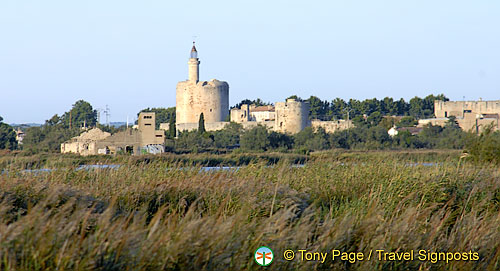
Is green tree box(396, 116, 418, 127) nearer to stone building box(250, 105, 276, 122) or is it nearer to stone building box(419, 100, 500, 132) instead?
stone building box(419, 100, 500, 132)

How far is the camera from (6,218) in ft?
13.7

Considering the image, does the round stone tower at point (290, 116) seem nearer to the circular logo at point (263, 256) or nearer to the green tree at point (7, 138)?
the green tree at point (7, 138)

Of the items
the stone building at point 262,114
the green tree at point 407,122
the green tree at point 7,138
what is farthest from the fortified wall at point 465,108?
the green tree at point 7,138

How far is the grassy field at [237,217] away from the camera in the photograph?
3.44m

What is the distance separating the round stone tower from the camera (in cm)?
3988

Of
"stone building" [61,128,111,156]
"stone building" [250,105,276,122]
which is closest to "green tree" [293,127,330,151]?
"stone building" [61,128,111,156]

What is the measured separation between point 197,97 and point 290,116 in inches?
256

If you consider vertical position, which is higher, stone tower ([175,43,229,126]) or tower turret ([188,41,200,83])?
tower turret ([188,41,200,83])

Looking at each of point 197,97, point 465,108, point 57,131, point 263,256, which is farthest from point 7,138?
point 465,108

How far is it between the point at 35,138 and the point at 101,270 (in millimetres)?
34646

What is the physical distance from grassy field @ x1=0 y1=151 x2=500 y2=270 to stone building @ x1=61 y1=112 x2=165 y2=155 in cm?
1797

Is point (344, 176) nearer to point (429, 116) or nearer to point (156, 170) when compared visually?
point (156, 170)

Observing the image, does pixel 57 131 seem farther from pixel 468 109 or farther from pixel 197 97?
pixel 468 109

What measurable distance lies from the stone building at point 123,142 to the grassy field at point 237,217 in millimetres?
17969
